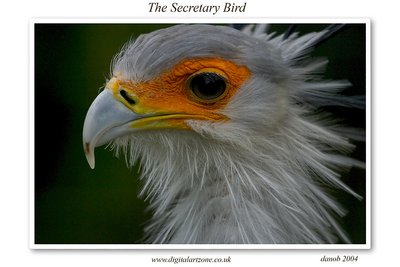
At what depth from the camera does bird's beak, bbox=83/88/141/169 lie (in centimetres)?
188

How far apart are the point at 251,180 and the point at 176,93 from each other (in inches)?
14.9

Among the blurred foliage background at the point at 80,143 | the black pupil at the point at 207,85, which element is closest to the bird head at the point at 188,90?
the black pupil at the point at 207,85

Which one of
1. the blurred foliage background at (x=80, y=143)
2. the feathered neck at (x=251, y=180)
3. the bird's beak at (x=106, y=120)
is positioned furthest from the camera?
the blurred foliage background at (x=80, y=143)

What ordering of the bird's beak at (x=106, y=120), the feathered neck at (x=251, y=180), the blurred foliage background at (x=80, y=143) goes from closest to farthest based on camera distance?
the bird's beak at (x=106, y=120)
the feathered neck at (x=251, y=180)
the blurred foliage background at (x=80, y=143)

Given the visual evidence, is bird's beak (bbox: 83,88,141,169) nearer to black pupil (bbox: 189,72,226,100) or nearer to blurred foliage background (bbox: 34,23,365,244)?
black pupil (bbox: 189,72,226,100)

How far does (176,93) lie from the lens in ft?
6.37

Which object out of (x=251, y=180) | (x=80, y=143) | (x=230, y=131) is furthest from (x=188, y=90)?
(x=80, y=143)

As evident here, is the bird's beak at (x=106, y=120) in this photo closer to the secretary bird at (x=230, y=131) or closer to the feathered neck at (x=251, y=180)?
the secretary bird at (x=230, y=131)

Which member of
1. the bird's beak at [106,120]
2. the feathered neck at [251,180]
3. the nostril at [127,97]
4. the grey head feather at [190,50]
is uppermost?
the grey head feather at [190,50]

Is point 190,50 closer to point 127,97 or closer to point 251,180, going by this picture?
point 127,97

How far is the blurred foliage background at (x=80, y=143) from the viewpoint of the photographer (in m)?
2.25
